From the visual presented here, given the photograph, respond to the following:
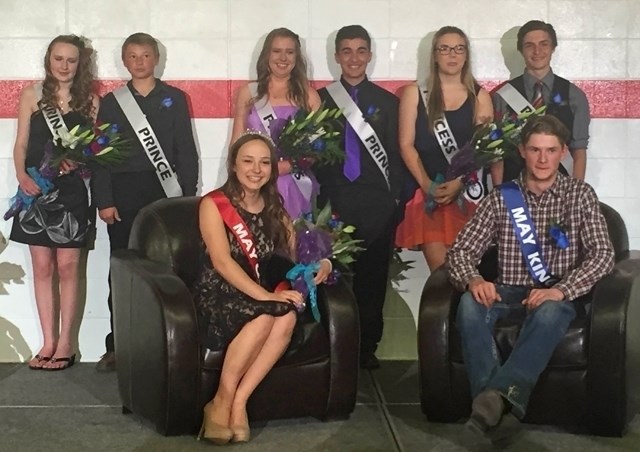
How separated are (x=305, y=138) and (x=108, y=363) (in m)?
1.45

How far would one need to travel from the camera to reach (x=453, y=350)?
3.54 metres

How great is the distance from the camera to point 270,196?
12.3ft

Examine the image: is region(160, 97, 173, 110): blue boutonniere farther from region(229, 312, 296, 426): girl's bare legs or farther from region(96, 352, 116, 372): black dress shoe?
region(229, 312, 296, 426): girl's bare legs

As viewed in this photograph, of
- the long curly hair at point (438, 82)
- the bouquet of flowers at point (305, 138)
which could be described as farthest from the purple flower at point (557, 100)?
the bouquet of flowers at point (305, 138)

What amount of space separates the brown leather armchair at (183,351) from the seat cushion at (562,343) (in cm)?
38

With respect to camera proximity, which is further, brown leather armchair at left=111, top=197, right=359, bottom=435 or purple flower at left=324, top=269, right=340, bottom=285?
purple flower at left=324, top=269, right=340, bottom=285

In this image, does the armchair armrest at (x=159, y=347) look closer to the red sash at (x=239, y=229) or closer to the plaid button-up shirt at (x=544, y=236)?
the red sash at (x=239, y=229)

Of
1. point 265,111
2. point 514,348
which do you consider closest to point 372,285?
point 265,111

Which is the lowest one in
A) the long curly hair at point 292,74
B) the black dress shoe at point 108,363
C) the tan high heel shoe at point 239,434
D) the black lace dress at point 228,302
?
the black dress shoe at point 108,363

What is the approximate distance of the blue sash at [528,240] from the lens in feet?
12.2

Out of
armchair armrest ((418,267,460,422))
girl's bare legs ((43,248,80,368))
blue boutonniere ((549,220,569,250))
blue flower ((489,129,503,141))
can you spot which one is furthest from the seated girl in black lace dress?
girl's bare legs ((43,248,80,368))

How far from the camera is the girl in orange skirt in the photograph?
176 inches

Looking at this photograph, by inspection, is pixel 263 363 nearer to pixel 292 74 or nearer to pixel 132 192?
pixel 132 192

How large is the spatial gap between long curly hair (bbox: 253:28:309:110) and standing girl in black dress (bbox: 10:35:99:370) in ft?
2.68
